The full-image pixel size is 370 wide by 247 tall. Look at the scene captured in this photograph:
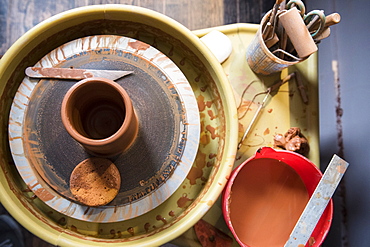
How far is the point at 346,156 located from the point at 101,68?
0.98 metres

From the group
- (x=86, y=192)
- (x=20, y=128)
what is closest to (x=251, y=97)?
(x=86, y=192)

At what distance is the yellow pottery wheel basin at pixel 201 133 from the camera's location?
3.10 feet

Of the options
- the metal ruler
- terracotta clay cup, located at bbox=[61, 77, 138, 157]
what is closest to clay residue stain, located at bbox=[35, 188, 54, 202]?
terracotta clay cup, located at bbox=[61, 77, 138, 157]

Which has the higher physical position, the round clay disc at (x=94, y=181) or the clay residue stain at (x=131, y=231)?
the round clay disc at (x=94, y=181)

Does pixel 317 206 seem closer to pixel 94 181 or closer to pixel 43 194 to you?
pixel 94 181

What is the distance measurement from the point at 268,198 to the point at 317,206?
202 mm

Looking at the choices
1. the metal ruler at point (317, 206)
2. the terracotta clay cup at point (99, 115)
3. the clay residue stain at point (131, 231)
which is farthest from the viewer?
the clay residue stain at point (131, 231)

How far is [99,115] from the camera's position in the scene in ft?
3.20

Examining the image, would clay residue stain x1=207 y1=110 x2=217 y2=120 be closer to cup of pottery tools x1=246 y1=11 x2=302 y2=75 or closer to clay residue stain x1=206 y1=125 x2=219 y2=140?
clay residue stain x1=206 y1=125 x2=219 y2=140

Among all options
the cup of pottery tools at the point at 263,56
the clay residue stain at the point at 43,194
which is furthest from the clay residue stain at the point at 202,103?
the clay residue stain at the point at 43,194

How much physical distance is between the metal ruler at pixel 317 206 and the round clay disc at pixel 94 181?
58 centimetres

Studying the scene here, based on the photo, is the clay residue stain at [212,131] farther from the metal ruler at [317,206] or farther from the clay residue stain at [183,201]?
the metal ruler at [317,206]

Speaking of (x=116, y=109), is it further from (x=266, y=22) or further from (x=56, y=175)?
(x=266, y=22)

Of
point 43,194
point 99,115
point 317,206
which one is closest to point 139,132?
point 99,115
